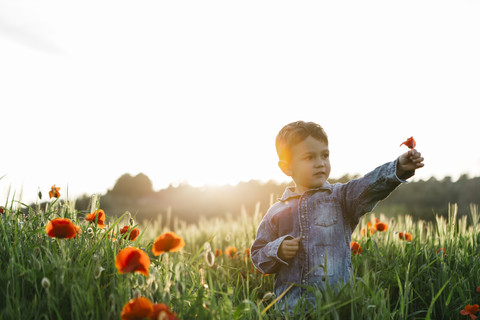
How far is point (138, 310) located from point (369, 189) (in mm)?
1756

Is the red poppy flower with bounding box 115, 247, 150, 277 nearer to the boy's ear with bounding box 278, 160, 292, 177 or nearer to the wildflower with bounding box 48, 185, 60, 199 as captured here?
the wildflower with bounding box 48, 185, 60, 199

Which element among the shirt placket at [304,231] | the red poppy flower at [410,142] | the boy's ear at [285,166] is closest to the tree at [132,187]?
the boy's ear at [285,166]

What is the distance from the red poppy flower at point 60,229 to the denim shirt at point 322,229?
4.49ft

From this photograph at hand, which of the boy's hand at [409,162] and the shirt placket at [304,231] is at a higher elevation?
the boy's hand at [409,162]

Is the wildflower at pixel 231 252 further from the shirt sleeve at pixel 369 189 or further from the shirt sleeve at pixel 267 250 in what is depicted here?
the shirt sleeve at pixel 369 189

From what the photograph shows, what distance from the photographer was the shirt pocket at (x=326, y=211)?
279 cm

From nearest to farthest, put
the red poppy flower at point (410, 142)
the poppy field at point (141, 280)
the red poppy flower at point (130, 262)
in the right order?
the red poppy flower at point (130, 262)
the poppy field at point (141, 280)
the red poppy flower at point (410, 142)

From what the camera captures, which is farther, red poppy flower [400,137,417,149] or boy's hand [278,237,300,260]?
boy's hand [278,237,300,260]

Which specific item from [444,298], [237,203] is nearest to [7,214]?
[444,298]

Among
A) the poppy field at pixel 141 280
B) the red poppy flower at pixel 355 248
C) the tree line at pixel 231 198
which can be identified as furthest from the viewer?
the tree line at pixel 231 198

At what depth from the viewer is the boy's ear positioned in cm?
Result: 294

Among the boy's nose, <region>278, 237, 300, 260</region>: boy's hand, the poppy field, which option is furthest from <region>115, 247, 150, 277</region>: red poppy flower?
the boy's nose

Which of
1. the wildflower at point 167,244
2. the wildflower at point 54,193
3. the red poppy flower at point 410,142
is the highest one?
the red poppy flower at point 410,142

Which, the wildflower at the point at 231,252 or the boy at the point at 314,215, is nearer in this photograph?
the boy at the point at 314,215
